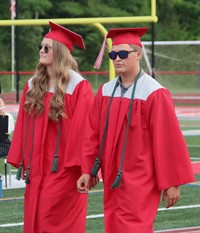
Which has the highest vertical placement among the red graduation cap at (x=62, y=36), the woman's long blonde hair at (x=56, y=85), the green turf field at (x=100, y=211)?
the red graduation cap at (x=62, y=36)

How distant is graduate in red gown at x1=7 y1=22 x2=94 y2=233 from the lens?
26.0ft

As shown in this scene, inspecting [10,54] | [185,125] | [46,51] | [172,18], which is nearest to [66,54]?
[46,51]

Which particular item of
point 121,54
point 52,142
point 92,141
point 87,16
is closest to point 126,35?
point 121,54

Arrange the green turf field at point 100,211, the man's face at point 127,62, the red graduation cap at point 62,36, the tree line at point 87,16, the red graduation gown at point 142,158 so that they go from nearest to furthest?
the red graduation gown at point 142,158 < the man's face at point 127,62 < the red graduation cap at point 62,36 < the green turf field at point 100,211 < the tree line at point 87,16

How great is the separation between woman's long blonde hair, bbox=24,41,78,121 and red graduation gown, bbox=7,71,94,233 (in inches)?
2.2

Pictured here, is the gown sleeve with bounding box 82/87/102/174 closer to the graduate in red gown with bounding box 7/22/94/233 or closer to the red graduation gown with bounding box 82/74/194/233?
the red graduation gown with bounding box 82/74/194/233

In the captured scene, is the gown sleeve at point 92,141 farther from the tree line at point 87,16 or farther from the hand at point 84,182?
the tree line at point 87,16

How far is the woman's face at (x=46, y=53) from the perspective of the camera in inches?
317

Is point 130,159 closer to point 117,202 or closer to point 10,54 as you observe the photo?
point 117,202

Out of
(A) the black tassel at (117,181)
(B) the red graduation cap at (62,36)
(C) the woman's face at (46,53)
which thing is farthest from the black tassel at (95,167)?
(B) the red graduation cap at (62,36)

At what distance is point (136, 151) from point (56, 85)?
44.3 inches

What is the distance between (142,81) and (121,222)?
101cm

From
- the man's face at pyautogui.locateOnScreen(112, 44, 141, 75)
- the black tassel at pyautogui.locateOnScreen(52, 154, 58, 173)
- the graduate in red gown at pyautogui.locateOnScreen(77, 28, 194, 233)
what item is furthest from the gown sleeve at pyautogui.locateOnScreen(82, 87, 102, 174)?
the black tassel at pyautogui.locateOnScreen(52, 154, 58, 173)

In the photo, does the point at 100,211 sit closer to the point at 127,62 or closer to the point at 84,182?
the point at 84,182
